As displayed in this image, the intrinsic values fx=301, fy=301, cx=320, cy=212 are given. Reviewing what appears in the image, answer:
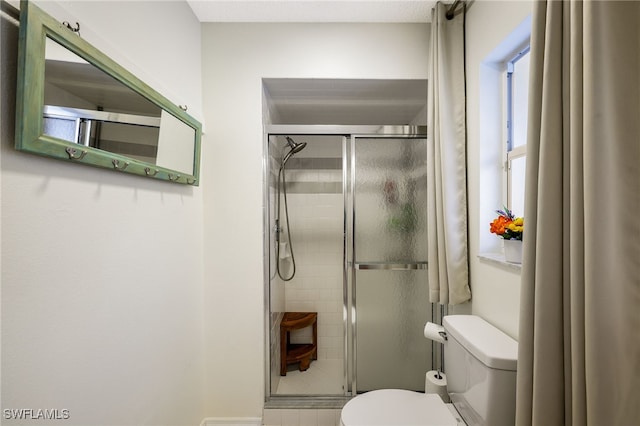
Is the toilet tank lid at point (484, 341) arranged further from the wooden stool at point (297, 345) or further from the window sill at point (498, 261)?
the wooden stool at point (297, 345)

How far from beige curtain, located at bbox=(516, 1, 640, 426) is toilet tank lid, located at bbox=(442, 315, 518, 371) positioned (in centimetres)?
24

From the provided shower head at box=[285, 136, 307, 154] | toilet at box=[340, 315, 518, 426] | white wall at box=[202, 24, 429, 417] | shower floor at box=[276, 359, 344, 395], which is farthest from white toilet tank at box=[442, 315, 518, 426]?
shower head at box=[285, 136, 307, 154]

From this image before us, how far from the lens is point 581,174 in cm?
73

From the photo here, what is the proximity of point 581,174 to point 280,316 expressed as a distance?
2.21 meters

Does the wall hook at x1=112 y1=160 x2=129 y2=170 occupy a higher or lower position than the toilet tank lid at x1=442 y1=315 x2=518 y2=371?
higher

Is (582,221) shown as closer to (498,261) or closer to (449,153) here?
(498,261)

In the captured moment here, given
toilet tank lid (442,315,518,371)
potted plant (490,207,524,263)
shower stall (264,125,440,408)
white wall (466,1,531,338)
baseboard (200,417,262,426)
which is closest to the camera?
toilet tank lid (442,315,518,371)

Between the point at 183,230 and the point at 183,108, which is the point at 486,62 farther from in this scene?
the point at 183,230

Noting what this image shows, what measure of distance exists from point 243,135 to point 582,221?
5.45 feet

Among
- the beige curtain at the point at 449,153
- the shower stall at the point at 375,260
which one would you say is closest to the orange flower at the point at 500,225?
the beige curtain at the point at 449,153

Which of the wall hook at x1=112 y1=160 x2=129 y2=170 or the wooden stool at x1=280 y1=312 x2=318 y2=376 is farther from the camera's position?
the wooden stool at x1=280 y1=312 x2=318 y2=376

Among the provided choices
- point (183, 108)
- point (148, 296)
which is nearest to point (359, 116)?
point (183, 108)

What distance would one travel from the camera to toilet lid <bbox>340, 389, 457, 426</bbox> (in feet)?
4.07

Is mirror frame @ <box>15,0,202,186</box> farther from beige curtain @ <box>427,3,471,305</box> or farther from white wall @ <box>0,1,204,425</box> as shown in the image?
beige curtain @ <box>427,3,471,305</box>
